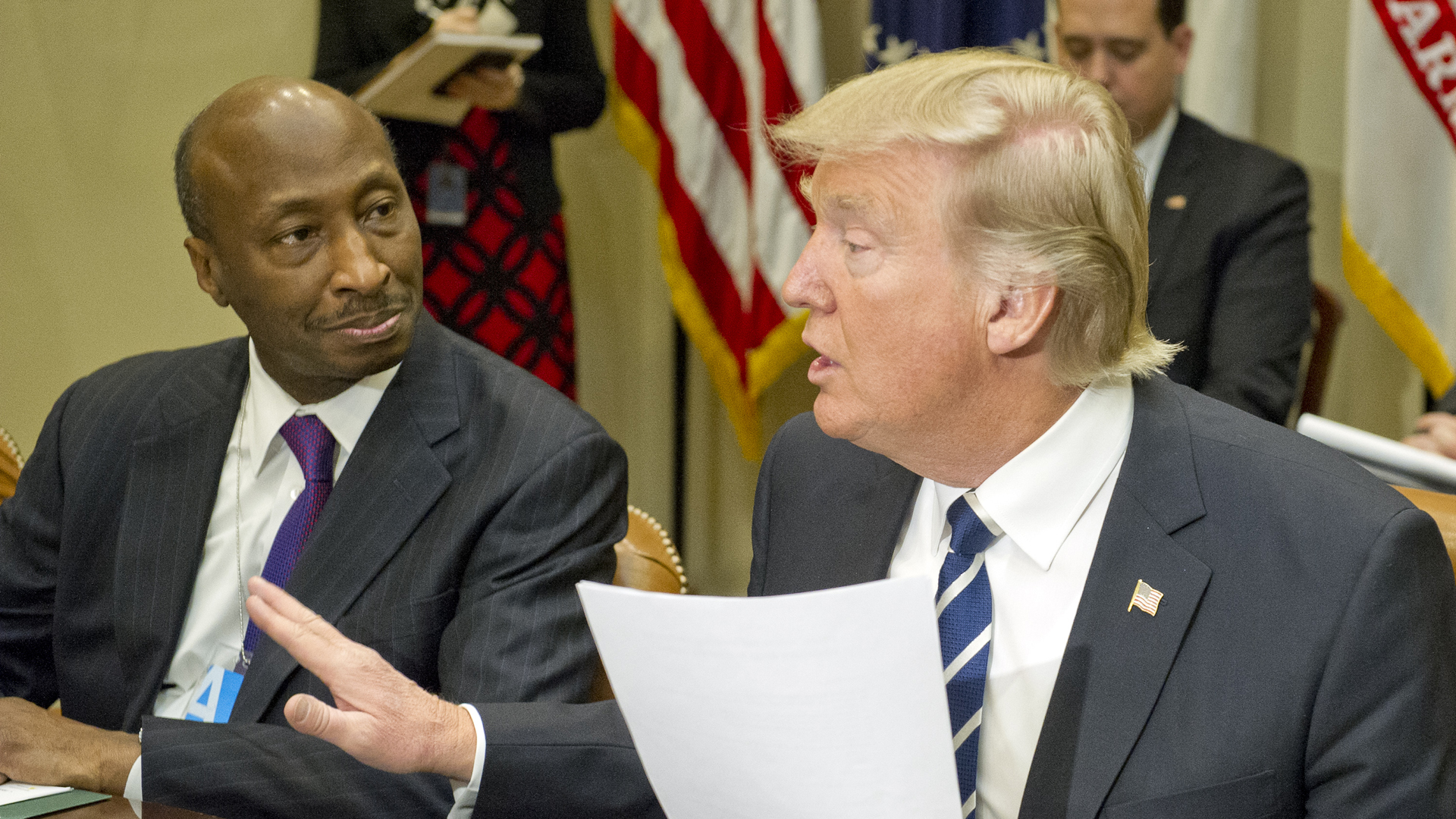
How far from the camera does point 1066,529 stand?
140 cm

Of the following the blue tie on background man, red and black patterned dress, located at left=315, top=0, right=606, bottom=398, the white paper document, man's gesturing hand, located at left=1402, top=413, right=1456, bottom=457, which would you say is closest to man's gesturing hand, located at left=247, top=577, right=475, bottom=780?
the white paper document

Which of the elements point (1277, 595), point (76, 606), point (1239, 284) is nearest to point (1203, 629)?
point (1277, 595)

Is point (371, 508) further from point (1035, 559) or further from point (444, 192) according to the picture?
point (444, 192)

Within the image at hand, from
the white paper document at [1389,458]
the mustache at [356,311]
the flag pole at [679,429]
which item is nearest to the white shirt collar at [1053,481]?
the white paper document at [1389,458]

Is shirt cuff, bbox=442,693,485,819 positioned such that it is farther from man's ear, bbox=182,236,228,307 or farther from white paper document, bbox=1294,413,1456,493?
white paper document, bbox=1294,413,1456,493

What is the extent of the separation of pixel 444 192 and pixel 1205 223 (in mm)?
2001

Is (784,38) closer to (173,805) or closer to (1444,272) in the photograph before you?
(1444,272)

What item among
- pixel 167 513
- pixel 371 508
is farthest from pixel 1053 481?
pixel 167 513

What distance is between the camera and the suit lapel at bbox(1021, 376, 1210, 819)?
4.16 feet

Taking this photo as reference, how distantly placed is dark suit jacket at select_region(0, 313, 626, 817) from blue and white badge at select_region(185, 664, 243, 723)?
0.06 meters

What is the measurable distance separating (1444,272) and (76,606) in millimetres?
3349

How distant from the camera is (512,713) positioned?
154cm

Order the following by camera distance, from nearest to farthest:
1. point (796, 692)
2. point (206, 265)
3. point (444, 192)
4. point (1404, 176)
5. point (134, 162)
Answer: point (796, 692) → point (206, 265) → point (1404, 176) → point (444, 192) → point (134, 162)

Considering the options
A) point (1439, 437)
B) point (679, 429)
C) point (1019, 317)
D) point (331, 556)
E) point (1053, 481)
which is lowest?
point (679, 429)
